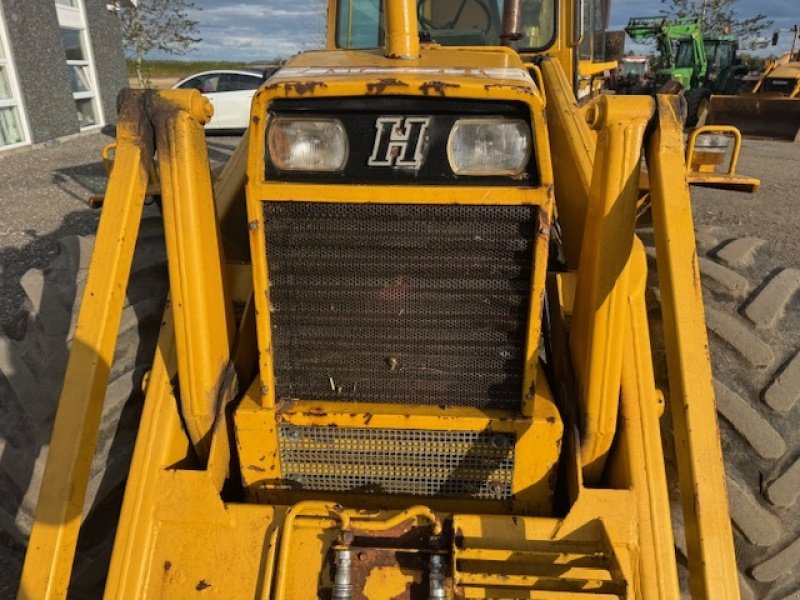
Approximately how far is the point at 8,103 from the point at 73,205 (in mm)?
5046

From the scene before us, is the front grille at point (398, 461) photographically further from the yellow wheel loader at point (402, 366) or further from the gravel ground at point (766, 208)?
the gravel ground at point (766, 208)

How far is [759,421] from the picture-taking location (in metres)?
2.38

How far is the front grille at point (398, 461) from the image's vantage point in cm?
220

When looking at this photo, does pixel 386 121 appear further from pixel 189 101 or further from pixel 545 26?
pixel 545 26

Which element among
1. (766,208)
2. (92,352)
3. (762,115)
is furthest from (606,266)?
(762,115)

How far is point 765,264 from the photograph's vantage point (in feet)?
8.86

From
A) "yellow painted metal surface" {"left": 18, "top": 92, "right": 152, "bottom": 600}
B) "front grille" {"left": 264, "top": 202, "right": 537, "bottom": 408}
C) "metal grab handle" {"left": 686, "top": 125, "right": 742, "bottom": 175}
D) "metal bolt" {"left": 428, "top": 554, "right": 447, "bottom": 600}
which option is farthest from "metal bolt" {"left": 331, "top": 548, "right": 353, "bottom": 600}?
"metal grab handle" {"left": 686, "top": 125, "right": 742, "bottom": 175}

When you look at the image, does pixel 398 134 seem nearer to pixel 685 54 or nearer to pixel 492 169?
pixel 492 169

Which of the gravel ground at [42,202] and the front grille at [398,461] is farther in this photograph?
the gravel ground at [42,202]

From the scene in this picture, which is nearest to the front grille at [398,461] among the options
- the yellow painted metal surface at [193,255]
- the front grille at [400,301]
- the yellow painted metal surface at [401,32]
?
the front grille at [400,301]

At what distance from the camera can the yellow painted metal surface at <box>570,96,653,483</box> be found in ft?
6.68

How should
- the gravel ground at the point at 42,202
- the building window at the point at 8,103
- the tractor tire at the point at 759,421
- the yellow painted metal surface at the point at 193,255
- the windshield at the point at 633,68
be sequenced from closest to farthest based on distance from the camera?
the yellow painted metal surface at the point at 193,255 → the tractor tire at the point at 759,421 → the gravel ground at the point at 42,202 → the building window at the point at 8,103 → the windshield at the point at 633,68

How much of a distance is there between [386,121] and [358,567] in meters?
1.31

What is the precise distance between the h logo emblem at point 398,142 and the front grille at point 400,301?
14 centimetres
